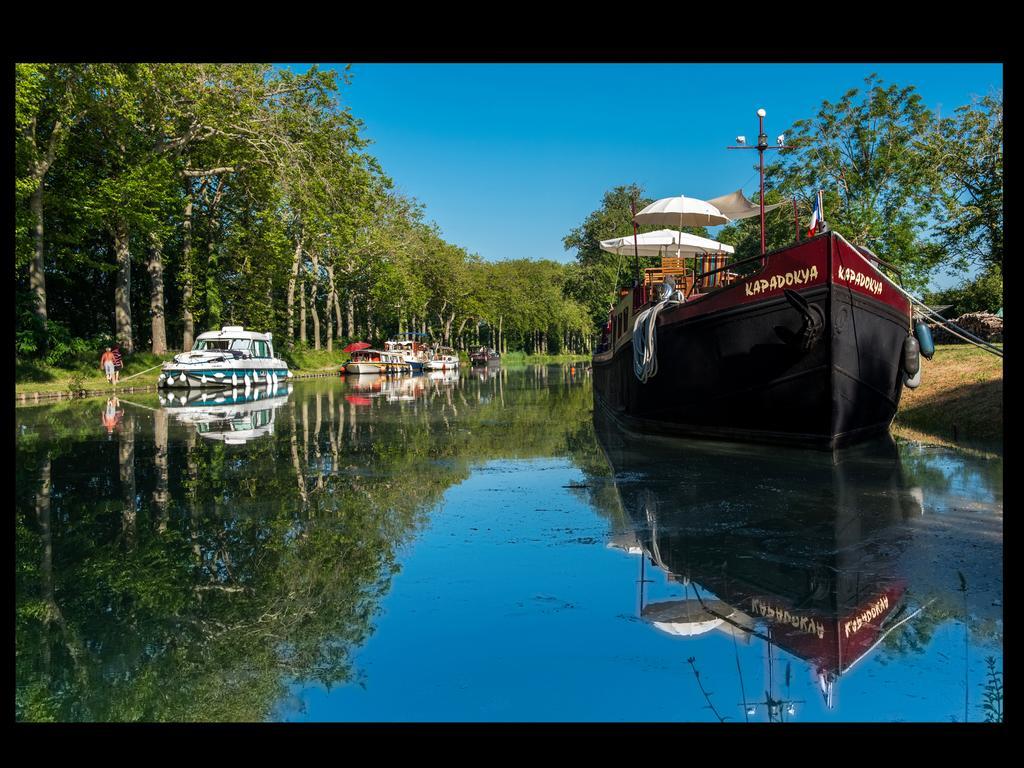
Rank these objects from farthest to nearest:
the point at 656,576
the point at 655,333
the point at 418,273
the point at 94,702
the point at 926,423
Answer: the point at 418,273 < the point at 926,423 < the point at 655,333 < the point at 656,576 < the point at 94,702

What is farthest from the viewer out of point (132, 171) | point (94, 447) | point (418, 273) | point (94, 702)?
point (418, 273)

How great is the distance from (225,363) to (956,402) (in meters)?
23.2

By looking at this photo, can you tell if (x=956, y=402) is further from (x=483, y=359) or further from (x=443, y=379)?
(x=483, y=359)

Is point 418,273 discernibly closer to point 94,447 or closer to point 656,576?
point 94,447

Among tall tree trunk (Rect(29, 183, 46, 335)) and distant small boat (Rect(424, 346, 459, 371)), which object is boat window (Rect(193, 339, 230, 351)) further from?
distant small boat (Rect(424, 346, 459, 371))

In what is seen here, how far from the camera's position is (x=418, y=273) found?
62375 millimetres

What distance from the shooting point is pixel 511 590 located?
5078mm

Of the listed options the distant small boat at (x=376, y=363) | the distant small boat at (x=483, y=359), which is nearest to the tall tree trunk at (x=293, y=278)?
the distant small boat at (x=376, y=363)

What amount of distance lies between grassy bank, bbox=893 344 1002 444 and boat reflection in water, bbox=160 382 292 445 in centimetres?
1211

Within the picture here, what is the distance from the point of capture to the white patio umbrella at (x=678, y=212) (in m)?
17.0

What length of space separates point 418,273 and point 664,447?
170ft

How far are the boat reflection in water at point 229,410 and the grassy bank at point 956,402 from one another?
39.7 feet
